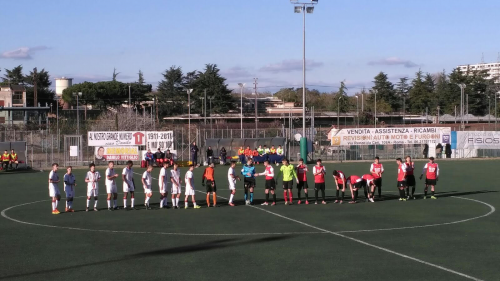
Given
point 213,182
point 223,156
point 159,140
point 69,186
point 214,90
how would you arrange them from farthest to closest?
point 214,90 → point 159,140 → point 223,156 → point 213,182 → point 69,186

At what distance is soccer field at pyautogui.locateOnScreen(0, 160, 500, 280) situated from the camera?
12906 mm

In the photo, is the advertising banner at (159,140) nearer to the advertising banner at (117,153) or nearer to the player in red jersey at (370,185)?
the advertising banner at (117,153)

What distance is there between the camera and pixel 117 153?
50188 mm

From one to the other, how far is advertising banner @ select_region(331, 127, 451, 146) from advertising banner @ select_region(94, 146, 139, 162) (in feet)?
59.1

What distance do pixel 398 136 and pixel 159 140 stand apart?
68.6 ft

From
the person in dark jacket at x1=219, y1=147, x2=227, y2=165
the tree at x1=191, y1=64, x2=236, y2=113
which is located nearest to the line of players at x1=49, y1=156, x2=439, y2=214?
the person in dark jacket at x1=219, y1=147, x2=227, y2=165

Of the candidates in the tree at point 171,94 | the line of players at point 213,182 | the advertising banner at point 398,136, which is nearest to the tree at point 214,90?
the tree at point 171,94

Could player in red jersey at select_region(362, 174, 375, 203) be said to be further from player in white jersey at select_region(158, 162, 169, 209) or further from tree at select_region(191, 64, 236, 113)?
tree at select_region(191, 64, 236, 113)

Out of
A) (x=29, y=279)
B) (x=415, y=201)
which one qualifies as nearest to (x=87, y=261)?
(x=29, y=279)

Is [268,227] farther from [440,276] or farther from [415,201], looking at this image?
[415,201]

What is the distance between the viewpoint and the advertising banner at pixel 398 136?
55188mm

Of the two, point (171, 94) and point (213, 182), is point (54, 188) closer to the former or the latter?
point (213, 182)

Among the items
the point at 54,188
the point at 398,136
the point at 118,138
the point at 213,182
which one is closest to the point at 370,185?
the point at 213,182

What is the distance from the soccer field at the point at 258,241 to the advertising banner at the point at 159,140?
23.5 metres
